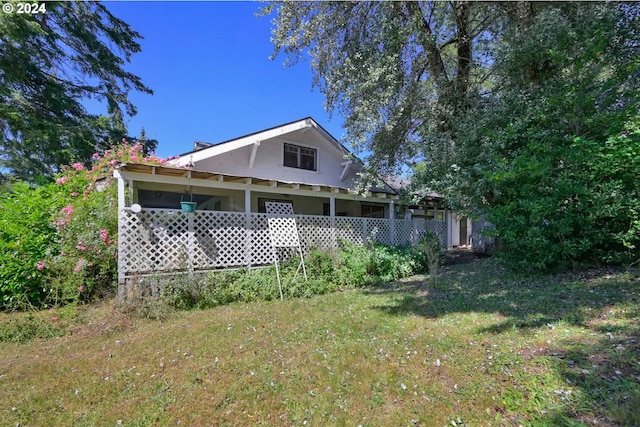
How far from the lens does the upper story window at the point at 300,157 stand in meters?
11.2

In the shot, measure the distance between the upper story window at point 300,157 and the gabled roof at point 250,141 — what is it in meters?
0.78

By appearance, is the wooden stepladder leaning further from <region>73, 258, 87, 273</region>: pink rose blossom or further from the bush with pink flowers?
<region>73, 258, 87, 273</region>: pink rose blossom

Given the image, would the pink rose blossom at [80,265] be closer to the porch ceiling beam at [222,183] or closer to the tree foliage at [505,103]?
the porch ceiling beam at [222,183]

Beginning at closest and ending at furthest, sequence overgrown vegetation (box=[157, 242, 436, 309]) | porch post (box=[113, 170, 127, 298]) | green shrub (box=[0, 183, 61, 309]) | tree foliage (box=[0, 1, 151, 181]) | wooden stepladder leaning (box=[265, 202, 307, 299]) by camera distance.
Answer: green shrub (box=[0, 183, 61, 309]) < porch post (box=[113, 170, 127, 298]) < overgrown vegetation (box=[157, 242, 436, 309]) < wooden stepladder leaning (box=[265, 202, 307, 299]) < tree foliage (box=[0, 1, 151, 181])

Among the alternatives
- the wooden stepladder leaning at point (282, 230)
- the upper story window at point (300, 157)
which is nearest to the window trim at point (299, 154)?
the upper story window at point (300, 157)

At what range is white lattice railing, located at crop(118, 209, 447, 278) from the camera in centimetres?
615

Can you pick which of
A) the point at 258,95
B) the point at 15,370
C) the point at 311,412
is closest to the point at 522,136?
the point at 311,412

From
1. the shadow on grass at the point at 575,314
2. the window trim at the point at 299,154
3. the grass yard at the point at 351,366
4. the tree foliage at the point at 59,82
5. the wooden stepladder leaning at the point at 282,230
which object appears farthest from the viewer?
the window trim at the point at 299,154

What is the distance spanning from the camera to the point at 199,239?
702 centimetres

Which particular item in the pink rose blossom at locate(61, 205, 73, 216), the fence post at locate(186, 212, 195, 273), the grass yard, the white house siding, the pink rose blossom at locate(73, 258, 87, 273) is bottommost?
the grass yard

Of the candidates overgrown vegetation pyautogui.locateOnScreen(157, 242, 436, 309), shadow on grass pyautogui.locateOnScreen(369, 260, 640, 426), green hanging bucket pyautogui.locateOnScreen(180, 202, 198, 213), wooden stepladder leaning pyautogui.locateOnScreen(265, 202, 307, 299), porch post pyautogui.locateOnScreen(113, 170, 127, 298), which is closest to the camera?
shadow on grass pyautogui.locateOnScreen(369, 260, 640, 426)

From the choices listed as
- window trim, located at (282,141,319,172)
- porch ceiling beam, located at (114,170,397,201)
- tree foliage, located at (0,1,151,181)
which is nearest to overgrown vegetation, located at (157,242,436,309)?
porch ceiling beam, located at (114,170,397,201)

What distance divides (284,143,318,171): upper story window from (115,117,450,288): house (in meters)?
0.04

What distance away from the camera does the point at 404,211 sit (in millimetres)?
12461
